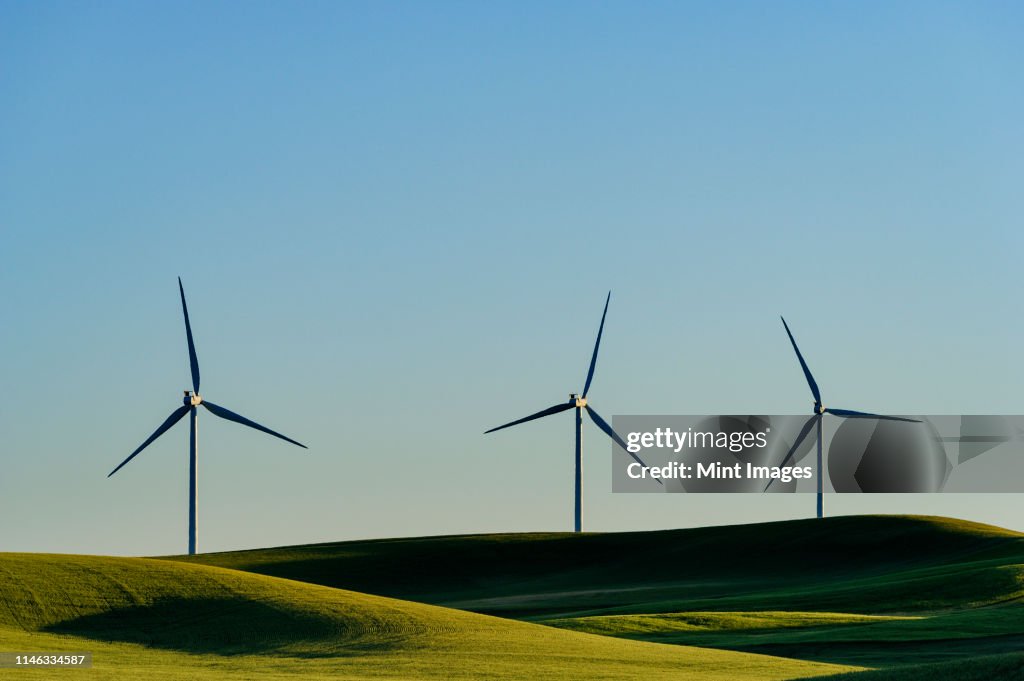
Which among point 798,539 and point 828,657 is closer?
point 828,657

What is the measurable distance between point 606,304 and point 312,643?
1719 inches

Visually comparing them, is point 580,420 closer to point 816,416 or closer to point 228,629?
point 816,416

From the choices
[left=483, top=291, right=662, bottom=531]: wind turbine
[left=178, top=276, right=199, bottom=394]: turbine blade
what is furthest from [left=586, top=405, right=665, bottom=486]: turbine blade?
[left=178, top=276, right=199, bottom=394]: turbine blade

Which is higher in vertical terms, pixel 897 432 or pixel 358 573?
pixel 897 432

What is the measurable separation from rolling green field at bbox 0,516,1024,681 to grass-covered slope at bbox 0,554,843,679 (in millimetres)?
68

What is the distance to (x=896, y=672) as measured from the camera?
88.5 ft

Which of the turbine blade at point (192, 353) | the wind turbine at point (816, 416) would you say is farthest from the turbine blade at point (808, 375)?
the turbine blade at point (192, 353)

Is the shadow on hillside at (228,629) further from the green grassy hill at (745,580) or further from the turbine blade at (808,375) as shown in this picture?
the turbine blade at (808,375)

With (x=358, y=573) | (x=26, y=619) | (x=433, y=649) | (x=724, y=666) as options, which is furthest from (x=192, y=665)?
(x=358, y=573)

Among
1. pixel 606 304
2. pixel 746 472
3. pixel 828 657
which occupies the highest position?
pixel 606 304

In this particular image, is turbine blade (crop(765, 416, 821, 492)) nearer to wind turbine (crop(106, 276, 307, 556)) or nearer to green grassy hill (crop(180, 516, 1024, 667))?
green grassy hill (crop(180, 516, 1024, 667))

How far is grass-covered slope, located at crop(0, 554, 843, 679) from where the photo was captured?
110 feet

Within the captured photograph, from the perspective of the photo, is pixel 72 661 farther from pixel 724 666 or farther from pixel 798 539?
pixel 798 539

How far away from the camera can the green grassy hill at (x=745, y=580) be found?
42.6m
